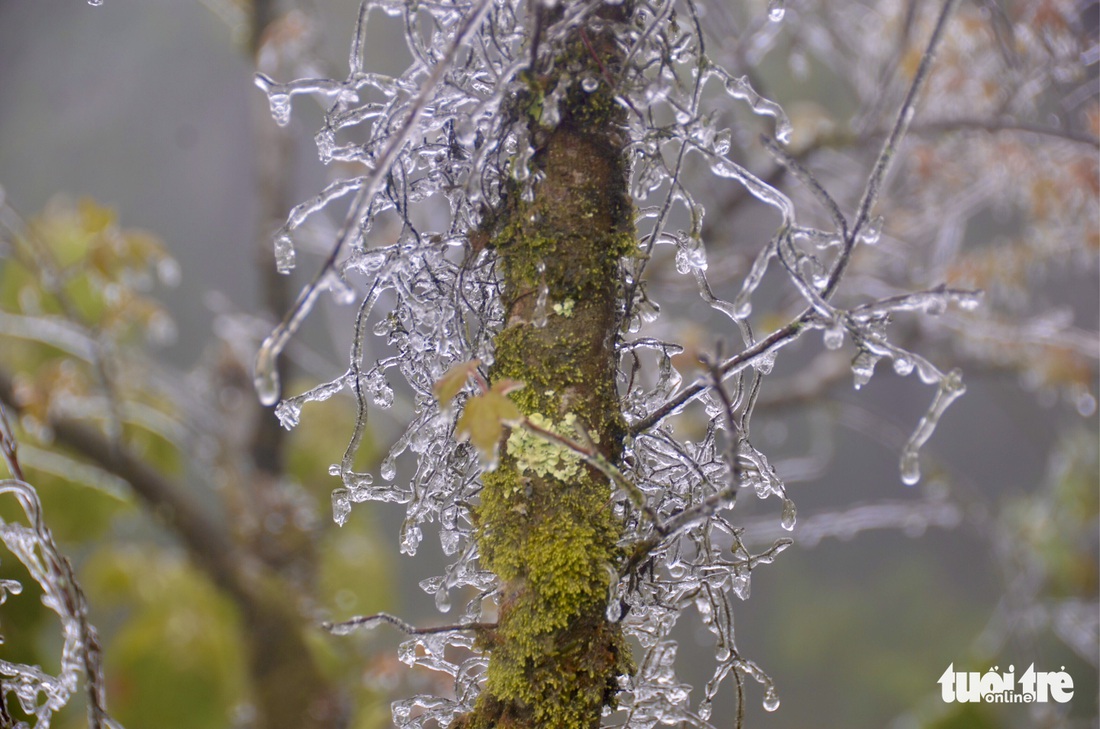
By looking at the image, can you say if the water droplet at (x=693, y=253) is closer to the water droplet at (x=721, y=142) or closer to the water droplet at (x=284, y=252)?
the water droplet at (x=721, y=142)

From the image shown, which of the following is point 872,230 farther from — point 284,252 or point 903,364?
point 284,252

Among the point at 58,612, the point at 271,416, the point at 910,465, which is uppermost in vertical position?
the point at 271,416

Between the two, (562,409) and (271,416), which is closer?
(562,409)

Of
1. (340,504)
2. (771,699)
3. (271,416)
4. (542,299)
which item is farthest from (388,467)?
(271,416)

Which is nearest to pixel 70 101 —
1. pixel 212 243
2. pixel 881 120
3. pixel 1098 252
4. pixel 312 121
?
pixel 212 243

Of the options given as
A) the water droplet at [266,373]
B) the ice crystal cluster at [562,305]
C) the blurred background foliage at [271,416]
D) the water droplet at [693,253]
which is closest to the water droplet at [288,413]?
the ice crystal cluster at [562,305]
